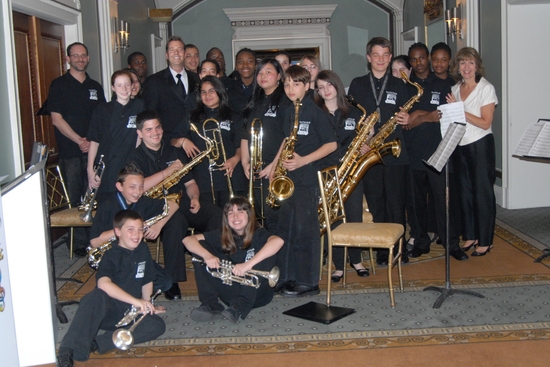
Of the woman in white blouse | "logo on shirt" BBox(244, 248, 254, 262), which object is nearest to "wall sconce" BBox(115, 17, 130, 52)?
the woman in white blouse

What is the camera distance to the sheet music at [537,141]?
16.8ft

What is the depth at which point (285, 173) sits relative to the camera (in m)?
4.51

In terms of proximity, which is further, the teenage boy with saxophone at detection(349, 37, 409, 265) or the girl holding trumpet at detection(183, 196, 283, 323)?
the teenage boy with saxophone at detection(349, 37, 409, 265)

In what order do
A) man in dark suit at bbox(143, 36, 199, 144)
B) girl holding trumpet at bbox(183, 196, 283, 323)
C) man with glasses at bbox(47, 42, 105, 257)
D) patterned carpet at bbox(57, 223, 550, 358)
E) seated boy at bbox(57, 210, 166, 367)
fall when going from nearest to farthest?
seated boy at bbox(57, 210, 166, 367) < patterned carpet at bbox(57, 223, 550, 358) < girl holding trumpet at bbox(183, 196, 283, 323) < man in dark suit at bbox(143, 36, 199, 144) < man with glasses at bbox(47, 42, 105, 257)

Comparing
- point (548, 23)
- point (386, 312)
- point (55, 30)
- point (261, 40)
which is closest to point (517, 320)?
point (386, 312)

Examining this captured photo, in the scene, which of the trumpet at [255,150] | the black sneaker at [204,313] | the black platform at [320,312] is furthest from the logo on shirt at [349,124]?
the black sneaker at [204,313]

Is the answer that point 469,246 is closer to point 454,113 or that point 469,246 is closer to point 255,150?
point 454,113

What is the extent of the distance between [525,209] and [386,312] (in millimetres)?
3748

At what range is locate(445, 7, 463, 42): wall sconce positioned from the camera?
7.91m

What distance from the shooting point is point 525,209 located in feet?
23.7

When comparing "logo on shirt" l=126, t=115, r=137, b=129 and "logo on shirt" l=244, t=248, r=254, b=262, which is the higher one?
"logo on shirt" l=126, t=115, r=137, b=129

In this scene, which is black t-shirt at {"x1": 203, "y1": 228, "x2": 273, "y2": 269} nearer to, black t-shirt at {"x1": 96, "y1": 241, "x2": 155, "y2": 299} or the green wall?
black t-shirt at {"x1": 96, "y1": 241, "x2": 155, "y2": 299}

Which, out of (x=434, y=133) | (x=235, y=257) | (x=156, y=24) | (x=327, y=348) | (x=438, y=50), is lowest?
(x=327, y=348)

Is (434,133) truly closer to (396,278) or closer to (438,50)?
(438,50)
